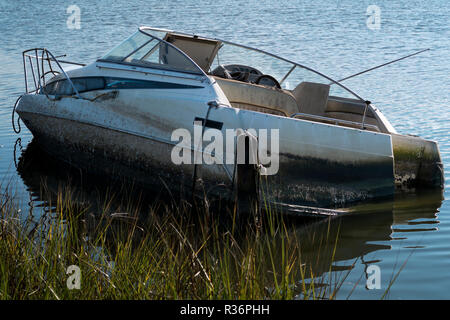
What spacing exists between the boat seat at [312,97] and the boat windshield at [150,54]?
2.04 meters

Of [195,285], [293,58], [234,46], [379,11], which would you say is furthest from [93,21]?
[195,285]

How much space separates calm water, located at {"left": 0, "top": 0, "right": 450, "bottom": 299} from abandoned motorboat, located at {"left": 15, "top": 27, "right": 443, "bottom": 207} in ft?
2.06

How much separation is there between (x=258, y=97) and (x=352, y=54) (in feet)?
38.7

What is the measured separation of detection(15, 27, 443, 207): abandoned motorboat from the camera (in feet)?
29.0

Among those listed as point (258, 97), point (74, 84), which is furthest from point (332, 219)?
point (74, 84)

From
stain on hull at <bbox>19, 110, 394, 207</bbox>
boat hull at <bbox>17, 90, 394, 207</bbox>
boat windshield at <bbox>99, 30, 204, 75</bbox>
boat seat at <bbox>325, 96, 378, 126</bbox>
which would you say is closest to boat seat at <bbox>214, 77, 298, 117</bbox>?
boat seat at <bbox>325, 96, 378, 126</bbox>

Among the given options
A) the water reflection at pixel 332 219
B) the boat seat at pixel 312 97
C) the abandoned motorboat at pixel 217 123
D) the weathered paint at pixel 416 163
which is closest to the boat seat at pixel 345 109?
the abandoned motorboat at pixel 217 123

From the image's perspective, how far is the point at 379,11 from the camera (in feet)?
98.4

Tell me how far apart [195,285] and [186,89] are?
5.12 meters

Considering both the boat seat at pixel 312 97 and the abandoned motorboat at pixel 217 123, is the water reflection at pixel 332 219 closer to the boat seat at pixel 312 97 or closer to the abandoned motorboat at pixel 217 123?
the abandoned motorboat at pixel 217 123

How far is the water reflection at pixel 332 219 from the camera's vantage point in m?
7.64

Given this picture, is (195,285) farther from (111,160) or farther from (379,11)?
(379,11)

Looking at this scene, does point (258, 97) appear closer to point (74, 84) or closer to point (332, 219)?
point (332, 219)

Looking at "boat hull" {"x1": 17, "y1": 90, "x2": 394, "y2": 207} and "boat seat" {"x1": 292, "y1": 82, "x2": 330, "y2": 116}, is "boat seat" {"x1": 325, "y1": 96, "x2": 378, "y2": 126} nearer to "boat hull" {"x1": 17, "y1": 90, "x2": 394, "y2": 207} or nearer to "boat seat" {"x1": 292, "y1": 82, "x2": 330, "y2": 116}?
"boat seat" {"x1": 292, "y1": 82, "x2": 330, "y2": 116}
